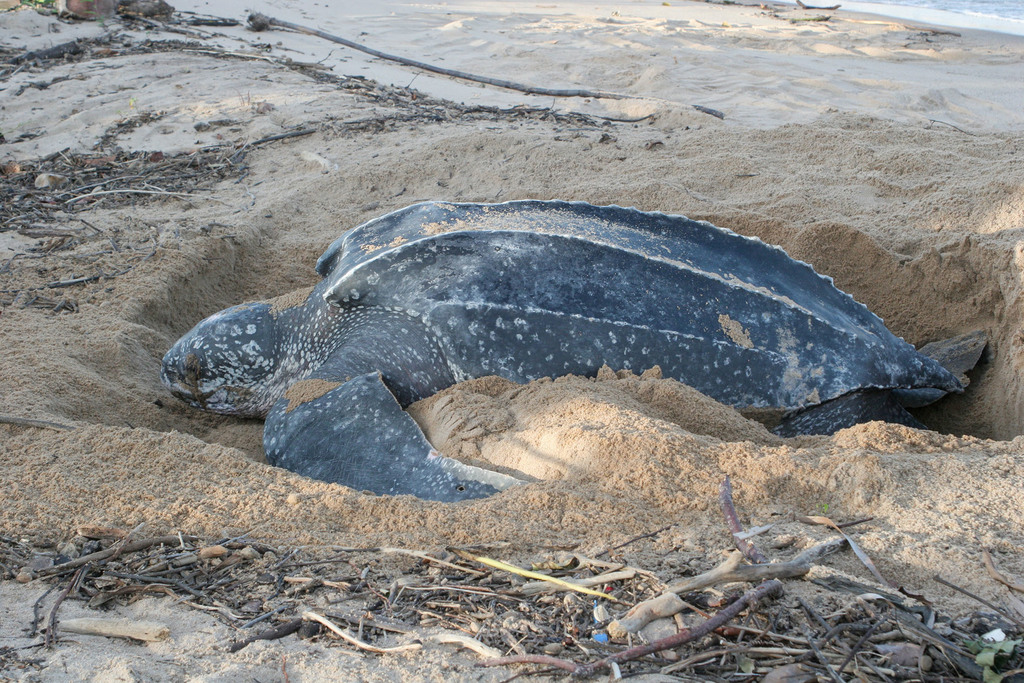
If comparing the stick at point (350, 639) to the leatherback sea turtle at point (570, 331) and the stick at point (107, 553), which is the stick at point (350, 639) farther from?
the leatherback sea turtle at point (570, 331)

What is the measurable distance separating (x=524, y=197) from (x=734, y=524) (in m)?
2.55

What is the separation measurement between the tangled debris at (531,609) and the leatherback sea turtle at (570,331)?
693 mm

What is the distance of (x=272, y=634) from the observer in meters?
1.26

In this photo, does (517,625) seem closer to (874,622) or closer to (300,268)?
(874,622)

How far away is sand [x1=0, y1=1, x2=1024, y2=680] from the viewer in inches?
61.4

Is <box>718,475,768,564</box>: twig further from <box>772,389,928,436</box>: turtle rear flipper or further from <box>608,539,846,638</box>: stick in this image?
<box>772,389,928,436</box>: turtle rear flipper

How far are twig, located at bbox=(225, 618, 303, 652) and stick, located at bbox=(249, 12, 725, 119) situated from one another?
458cm

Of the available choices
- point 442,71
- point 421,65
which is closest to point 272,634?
point 442,71

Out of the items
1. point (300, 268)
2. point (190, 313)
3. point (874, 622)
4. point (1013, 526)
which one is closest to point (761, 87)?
point (300, 268)

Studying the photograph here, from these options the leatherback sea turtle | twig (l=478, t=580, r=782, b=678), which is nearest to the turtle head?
the leatherback sea turtle

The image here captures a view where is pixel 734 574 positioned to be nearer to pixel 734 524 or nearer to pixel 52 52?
pixel 734 524

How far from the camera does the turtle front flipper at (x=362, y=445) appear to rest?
2.02 metres

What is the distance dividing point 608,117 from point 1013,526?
13.3 feet

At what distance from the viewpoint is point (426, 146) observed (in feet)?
14.1
